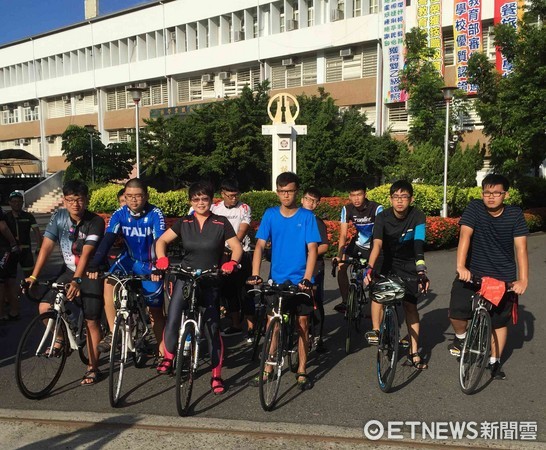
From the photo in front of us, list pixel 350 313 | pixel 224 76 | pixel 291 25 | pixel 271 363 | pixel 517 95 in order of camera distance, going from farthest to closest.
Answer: pixel 224 76 < pixel 291 25 < pixel 517 95 < pixel 350 313 < pixel 271 363

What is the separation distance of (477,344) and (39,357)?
3.81m

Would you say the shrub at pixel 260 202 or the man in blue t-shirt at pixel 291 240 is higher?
the man in blue t-shirt at pixel 291 240

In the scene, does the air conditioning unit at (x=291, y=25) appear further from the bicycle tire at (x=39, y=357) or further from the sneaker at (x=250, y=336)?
the bicycle tire at (x=39, y=357)

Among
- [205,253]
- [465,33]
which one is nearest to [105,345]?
[205,253]

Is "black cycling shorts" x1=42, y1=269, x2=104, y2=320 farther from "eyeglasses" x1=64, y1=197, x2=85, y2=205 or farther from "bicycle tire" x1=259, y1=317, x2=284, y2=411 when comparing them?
"bicycle tire" x1=259, y1=317, x2=284, y2=411

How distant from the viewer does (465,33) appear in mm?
25594

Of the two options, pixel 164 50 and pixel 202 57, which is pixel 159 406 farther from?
pixel 164 50

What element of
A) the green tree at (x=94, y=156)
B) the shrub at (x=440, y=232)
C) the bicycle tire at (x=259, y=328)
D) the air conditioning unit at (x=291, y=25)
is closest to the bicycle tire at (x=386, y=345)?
the bicycle tire at (x=259, y=328)

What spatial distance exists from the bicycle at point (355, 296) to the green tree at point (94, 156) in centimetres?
2423

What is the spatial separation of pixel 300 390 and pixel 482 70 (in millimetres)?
16840

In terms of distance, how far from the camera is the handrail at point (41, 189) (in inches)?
1351

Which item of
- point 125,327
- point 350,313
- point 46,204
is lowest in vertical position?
point 46,204

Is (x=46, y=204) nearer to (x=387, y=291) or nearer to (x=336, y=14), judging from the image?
(x=336, y=14)

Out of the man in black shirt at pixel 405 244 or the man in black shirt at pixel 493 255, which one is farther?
the man in black shirt at pixel 405 244
